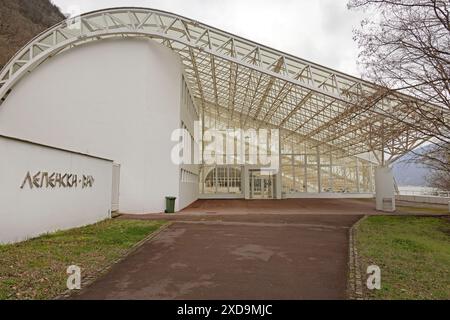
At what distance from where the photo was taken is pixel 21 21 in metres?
32.1

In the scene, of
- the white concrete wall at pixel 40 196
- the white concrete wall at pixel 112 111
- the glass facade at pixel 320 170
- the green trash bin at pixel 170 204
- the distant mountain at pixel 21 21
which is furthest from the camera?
the glass facade at pixel 320 170

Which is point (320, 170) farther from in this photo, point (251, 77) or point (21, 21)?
point (21, 21)

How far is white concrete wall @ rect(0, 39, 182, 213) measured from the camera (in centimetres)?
1441

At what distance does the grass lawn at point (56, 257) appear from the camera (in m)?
4.32

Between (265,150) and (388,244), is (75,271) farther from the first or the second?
(265,150)

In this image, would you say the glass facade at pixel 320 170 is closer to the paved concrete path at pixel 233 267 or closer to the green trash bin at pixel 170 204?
the green trash bin at pixel 170 204

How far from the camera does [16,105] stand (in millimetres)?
15680

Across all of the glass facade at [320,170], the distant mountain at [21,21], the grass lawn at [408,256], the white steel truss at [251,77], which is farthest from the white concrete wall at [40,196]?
the glass facade at [320,170]

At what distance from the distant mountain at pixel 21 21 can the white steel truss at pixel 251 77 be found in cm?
1464

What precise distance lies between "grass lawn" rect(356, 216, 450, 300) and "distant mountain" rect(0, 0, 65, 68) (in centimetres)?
2976

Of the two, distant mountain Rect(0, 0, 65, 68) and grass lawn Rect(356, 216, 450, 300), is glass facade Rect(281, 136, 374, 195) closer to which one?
grass lawn Rect(356, 216, 450, 300)

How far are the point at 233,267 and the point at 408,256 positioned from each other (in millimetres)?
3771

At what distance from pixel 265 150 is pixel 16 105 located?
858 inches
